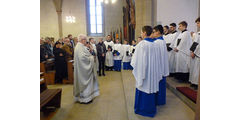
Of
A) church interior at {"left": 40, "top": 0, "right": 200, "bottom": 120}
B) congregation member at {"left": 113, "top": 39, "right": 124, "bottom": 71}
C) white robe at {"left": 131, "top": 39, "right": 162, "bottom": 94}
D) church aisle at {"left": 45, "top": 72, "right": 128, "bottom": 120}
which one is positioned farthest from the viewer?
congregation member at {"left": 113, "top": 39, "right": 124, "bottom": 71}

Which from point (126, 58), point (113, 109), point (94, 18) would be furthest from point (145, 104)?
point (94, 18)

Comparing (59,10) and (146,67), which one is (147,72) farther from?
(59,10)

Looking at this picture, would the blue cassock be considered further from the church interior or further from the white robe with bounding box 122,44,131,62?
the white robe with bounding box 122,44,131,62

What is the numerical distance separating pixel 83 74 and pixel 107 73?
186 inches

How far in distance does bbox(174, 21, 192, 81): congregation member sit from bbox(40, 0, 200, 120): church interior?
0.39 m

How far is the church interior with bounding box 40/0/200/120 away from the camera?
389cm

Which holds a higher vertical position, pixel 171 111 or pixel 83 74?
pixel 83 74

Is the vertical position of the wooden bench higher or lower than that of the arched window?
lower

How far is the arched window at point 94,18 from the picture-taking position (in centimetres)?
1644

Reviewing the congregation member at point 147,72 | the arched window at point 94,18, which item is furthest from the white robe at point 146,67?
the arched window at point 94,18

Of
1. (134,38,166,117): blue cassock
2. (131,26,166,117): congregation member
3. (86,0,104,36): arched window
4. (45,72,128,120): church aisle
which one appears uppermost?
(86,0,104,36): arched window

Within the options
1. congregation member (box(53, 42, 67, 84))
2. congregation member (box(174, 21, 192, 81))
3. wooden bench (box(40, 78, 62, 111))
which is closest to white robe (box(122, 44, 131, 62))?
congregation member (box(53, 42, 67, 84))

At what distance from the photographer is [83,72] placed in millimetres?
4734
